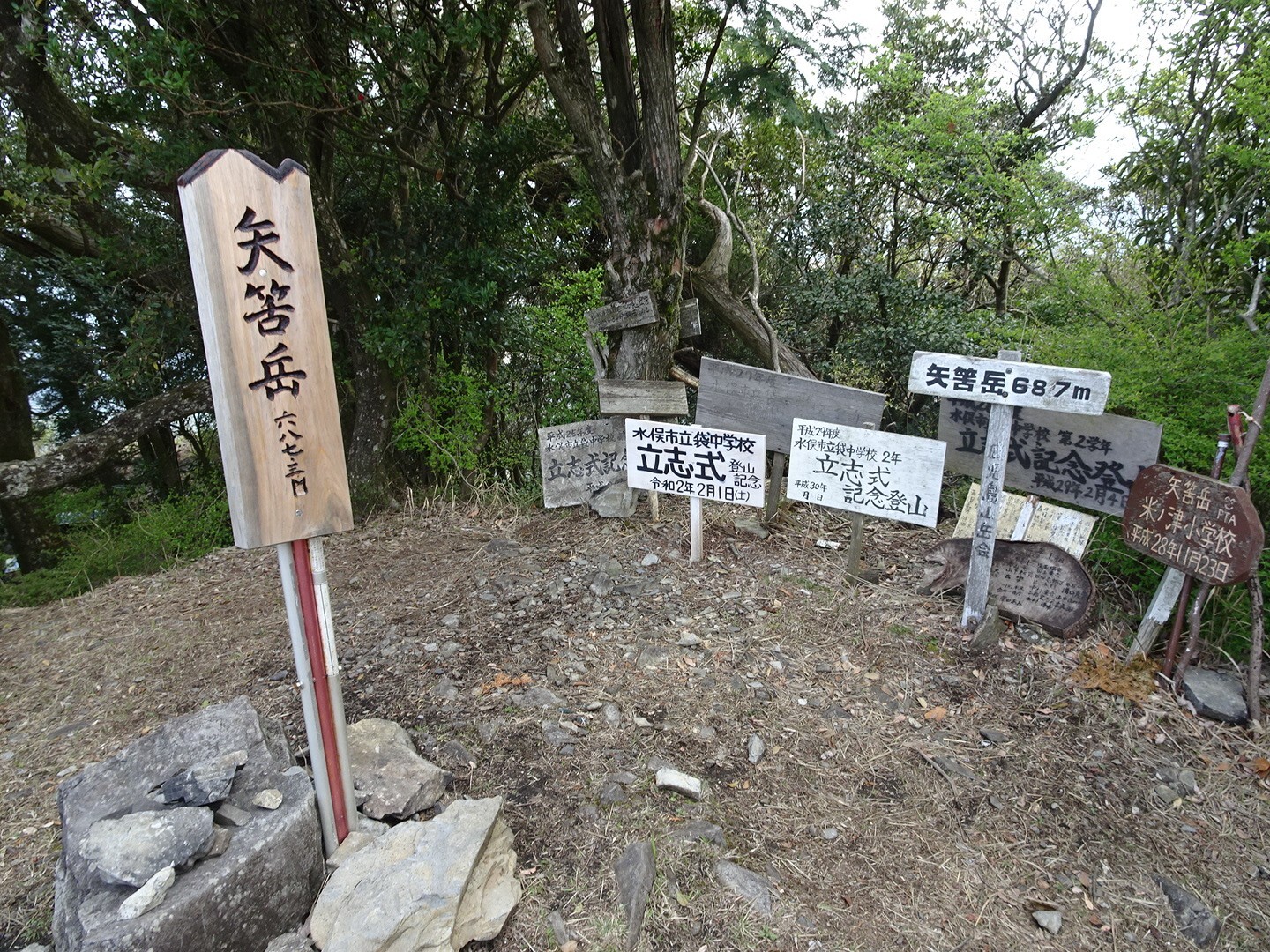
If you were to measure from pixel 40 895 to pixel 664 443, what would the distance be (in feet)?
12.7

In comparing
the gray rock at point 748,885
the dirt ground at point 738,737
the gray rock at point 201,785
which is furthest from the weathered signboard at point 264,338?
the gray rock at point 748,885

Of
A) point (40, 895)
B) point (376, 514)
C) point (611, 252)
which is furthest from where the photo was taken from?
point (376, 514)

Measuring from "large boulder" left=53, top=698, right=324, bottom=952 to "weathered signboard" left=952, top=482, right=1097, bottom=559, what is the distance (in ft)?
13.0

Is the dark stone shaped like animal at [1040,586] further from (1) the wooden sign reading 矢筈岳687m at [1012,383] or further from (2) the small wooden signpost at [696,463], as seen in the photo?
(2) the small wooden signpost at [696,463]

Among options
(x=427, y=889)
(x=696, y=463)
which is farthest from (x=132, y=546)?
(x=427, y=889)

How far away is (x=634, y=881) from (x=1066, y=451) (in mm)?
3474

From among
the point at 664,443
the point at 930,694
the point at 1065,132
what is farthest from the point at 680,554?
the point at 1065,132

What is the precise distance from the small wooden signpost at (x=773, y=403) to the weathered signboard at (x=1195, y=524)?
1.56 metres

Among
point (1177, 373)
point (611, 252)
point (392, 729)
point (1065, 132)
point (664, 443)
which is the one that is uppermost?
point (1065, 132)

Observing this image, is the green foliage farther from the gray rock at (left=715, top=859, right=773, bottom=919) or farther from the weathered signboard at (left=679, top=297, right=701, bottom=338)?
the gray rock at (left=715, top=859, right=773, bottom=919)

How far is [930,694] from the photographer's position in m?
3.65

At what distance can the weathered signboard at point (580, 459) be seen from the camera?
5.79 metres

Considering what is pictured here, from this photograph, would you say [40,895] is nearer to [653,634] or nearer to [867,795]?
[653,634]

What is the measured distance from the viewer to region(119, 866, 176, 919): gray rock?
199 cm
